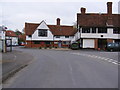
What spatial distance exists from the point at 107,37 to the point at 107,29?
1.96 metres

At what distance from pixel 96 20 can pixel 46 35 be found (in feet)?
60.8

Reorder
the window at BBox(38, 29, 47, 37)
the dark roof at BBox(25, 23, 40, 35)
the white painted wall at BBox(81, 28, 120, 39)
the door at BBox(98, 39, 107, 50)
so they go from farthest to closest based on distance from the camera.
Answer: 1. the dark roof at BBox(25, 23, 40, 35)
2. the window at BBox(38, 29, 47, 37)
3. the door at BBox(98, 39, 107, 50)
4. the white painted wall at BBox(81, 28, 120, 39)

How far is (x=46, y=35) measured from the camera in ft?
216

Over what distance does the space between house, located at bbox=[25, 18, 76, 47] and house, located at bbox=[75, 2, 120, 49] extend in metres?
15.5

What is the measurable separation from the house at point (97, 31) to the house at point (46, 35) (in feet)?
50.8

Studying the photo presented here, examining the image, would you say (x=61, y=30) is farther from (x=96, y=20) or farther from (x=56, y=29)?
(x=96, y=20)

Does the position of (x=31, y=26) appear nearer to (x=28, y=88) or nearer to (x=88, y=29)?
(x=88, y=29)

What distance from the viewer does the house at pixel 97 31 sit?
5131 cm

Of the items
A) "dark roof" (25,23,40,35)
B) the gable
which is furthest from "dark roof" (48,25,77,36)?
"dark roof" (25,23,40,35)

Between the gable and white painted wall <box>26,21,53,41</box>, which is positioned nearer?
white painted wall <box>26,21,53,41</box>

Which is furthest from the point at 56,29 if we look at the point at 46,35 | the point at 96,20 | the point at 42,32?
the point at 96,20

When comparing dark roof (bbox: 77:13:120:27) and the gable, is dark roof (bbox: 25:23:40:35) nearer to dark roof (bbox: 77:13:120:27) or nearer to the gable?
the gable

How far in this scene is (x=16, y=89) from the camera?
7684 millimetres

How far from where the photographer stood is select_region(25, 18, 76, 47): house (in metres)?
65.4
